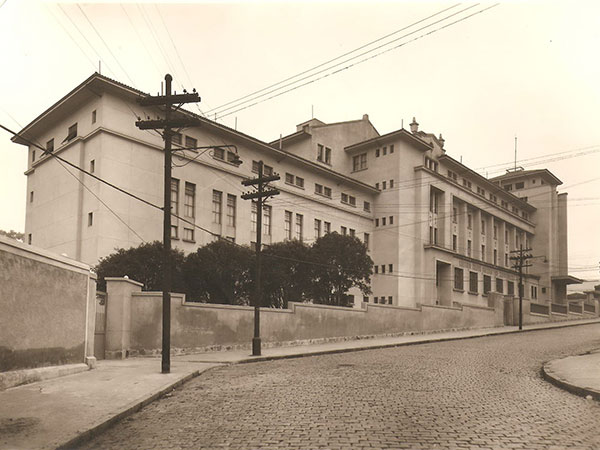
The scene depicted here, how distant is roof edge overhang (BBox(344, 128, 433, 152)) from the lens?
53.9 meters

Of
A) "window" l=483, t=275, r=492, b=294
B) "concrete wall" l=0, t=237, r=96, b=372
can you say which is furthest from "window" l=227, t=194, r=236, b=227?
"window" l=483, t=275, r=492, b=294

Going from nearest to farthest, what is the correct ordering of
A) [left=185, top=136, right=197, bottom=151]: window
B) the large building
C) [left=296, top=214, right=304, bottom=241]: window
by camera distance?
the large building → [left=185, top=136, right=197, bottom=151]: window → [left=296, top=214, right=304, bottom=241]: window

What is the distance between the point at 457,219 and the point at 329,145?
1727 centimetres

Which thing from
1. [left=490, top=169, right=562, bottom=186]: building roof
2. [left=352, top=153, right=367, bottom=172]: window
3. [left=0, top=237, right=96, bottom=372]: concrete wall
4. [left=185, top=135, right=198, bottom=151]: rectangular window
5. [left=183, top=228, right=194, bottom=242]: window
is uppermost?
[left=490, top=169, right=562, bottom=186]: building roof

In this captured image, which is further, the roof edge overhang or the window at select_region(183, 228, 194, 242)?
the roof edge overhang

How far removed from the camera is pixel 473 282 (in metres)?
Answer: 62.5

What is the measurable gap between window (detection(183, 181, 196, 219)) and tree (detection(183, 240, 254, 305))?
6.31 metres

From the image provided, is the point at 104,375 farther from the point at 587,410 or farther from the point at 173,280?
the point at 173,280

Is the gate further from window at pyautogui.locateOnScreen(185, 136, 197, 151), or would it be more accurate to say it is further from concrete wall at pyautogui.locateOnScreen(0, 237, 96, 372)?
window at pyautogui.locateOnScreen(185, 136, 197, 151)

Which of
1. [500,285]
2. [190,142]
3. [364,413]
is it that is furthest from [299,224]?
[364,413]

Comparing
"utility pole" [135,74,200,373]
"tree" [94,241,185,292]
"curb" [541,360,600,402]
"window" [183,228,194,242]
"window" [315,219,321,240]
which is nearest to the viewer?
"curb" [541,360,600,402]

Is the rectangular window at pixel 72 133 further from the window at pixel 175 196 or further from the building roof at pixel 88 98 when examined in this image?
the window at pixel 175 196

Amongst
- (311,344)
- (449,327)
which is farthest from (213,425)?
(449,327)

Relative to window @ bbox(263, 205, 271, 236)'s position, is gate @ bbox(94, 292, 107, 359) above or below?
below
